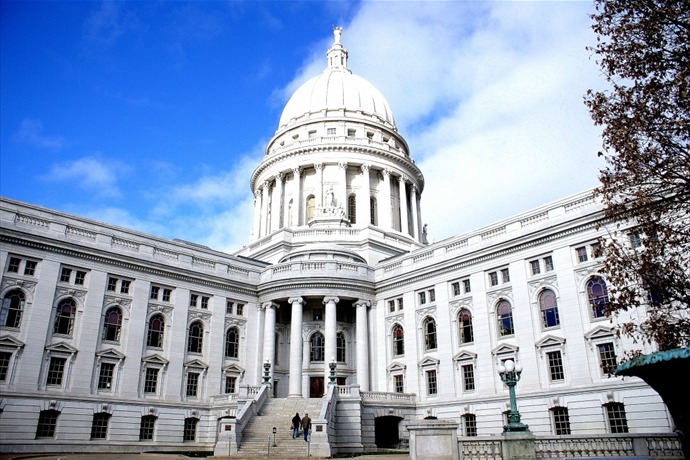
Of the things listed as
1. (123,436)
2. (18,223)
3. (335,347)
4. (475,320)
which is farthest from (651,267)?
(18,223)

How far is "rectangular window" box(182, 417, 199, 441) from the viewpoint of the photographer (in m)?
44.4

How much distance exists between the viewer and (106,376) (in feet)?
137

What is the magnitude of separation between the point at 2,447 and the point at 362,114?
55.8 metres

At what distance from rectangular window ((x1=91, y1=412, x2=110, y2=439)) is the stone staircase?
1106cm

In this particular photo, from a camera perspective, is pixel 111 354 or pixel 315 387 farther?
pixel 315 387

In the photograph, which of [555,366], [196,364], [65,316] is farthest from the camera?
[196,364]

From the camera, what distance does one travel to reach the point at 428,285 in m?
47.7

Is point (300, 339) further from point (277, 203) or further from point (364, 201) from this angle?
point (277, 203)

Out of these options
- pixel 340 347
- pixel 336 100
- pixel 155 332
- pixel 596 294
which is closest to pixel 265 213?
pixel 336 100

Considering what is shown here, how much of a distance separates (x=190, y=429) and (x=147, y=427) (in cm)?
348

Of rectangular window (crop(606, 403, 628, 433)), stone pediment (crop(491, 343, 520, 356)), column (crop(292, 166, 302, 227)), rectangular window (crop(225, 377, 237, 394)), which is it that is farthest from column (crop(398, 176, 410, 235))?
rectangular window (crop(606, 403, 628, 433))

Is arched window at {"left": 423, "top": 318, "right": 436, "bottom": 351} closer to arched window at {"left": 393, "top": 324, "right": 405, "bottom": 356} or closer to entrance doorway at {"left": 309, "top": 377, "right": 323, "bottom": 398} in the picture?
arched window at {"left": 393, "top": 324, "right": 405, "bottom": 356}

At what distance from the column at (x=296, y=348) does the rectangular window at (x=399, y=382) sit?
26.4 feet

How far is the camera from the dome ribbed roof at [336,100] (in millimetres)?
76875
